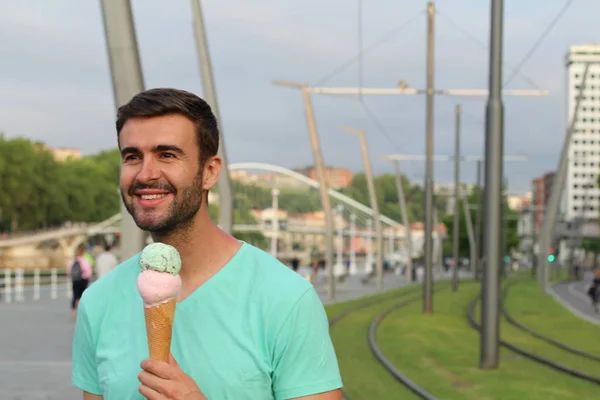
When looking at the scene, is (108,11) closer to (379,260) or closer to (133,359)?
(133,359)

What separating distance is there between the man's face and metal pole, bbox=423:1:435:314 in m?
28.1

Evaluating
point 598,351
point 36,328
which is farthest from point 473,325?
point 36,328

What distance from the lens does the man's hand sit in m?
2.44

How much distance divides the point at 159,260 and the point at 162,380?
0.77ft

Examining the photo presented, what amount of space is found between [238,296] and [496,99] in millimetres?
15618

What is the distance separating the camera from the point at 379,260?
55.7m

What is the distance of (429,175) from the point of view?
32.5 metres

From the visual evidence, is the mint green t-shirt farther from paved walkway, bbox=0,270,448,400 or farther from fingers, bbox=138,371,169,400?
paved walkway, bbox=0,270,448,400

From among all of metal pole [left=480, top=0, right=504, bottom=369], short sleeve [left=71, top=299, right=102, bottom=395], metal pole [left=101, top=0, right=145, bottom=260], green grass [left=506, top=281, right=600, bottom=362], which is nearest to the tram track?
green grass [left=506, top=281, right=600, bottom=362]

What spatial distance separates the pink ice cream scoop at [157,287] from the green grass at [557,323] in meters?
15.0

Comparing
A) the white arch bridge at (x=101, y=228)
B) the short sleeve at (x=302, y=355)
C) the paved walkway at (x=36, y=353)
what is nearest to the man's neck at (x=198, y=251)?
the short sleeve at (x=302, y=355)

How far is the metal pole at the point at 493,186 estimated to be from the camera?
17.6 m

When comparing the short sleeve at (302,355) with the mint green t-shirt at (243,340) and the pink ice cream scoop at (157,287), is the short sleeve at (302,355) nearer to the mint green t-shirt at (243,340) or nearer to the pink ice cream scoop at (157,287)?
the mint green t-shirt at (243,340)

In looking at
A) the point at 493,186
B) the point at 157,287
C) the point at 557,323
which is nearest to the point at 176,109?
the point at 157,287
